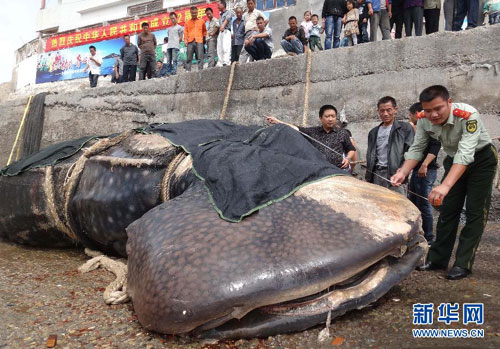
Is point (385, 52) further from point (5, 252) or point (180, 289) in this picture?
point (5, 252)

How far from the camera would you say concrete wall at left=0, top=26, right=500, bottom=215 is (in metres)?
3.75

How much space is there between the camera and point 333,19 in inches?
224

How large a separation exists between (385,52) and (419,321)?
3272 millimetres

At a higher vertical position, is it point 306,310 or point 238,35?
point 238,35

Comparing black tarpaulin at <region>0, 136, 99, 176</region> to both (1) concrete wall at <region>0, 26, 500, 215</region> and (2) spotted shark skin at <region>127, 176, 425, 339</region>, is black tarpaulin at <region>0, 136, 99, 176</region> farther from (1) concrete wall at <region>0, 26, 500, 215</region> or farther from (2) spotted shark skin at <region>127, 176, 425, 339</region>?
(1) concrete wall at <region>0, 26, 500, 215</region>

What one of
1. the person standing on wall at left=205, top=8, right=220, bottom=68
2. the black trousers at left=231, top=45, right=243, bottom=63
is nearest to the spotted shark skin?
the black trousers at left=231, top=45, right=243, bottom=63

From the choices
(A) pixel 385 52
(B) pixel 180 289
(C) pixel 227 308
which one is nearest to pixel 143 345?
(B) pixel 180 289

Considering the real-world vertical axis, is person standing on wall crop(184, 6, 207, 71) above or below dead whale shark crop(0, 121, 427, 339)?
above

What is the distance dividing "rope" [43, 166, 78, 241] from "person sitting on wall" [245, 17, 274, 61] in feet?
12.2

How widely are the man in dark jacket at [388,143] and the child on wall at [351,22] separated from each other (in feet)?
7.80

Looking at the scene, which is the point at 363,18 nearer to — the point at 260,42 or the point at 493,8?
the point at 260,42

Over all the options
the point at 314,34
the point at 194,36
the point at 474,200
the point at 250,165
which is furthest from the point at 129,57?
the point at 474,200

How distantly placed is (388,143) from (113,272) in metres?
2.31

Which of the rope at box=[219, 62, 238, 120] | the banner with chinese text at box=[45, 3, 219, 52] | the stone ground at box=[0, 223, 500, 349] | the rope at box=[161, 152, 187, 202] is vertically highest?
the banner with chinese text at box=[45, 3, 219, 52]
